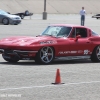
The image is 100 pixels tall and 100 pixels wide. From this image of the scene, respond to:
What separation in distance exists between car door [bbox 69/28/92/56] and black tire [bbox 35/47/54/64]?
0.82 meters

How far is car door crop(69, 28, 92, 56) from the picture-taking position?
16.2 metres

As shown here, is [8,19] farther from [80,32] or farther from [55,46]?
[55,46]

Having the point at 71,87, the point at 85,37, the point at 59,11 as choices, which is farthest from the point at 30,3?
the point at 71,87

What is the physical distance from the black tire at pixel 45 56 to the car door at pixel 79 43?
823 millimetres

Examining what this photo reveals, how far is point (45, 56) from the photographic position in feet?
51.2

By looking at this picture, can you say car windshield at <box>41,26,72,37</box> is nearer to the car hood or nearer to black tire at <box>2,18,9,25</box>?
the car hood

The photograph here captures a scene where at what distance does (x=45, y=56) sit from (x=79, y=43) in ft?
4.64

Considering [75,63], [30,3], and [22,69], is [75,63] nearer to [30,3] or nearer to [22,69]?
[22,69]

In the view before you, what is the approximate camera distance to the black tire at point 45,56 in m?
15.4

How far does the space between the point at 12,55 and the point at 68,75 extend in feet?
9.52

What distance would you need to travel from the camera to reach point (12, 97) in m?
9.60

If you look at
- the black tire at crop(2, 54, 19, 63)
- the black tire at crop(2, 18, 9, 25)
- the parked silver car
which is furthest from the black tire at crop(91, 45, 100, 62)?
the black tire at crop(2, 18, 9, 25)

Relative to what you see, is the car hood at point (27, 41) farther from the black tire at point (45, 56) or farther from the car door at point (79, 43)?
the car door at point (79, 43)

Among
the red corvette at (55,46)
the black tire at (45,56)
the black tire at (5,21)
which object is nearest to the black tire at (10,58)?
the red corvette at (55,46)
